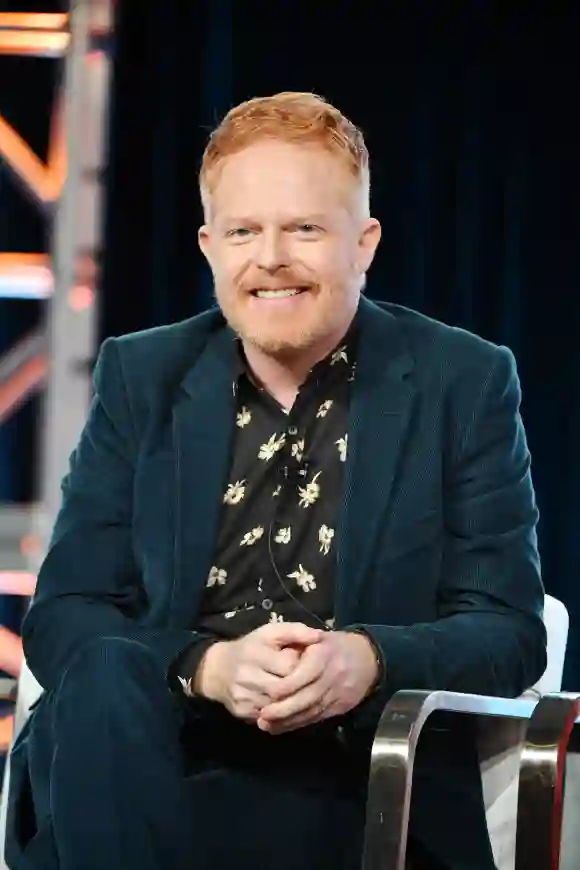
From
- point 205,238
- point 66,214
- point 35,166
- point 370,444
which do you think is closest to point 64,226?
point 66,214

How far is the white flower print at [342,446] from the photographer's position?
168cm

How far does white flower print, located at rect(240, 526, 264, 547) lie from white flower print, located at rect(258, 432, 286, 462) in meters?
0.09

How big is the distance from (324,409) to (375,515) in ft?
0.55

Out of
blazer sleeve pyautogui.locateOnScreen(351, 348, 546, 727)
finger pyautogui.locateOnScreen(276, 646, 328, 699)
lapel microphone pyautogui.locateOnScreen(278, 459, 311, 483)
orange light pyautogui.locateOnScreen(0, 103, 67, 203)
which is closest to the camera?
finger pyautogui.locateOnScreen(276, 646, 328, 699)

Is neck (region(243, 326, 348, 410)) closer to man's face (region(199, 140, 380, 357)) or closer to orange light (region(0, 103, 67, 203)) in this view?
man's face (region(199, 140, 380, 357))

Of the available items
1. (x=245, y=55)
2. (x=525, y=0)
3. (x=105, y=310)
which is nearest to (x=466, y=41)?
(x=525, y=0)

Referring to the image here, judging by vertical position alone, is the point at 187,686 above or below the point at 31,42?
below

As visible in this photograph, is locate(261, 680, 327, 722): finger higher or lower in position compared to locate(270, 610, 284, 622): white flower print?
lower

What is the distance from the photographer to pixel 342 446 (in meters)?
1.69

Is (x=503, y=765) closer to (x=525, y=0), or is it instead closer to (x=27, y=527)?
(x=27, y=527)

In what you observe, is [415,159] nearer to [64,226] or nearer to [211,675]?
[64,226]

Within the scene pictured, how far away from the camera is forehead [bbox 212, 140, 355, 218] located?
5.37 ft

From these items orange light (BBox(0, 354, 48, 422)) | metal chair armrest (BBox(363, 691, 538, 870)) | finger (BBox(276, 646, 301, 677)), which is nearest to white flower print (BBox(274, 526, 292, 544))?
finger (BBox(276, 646, 301, 677))

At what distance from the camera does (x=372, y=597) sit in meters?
1.61
